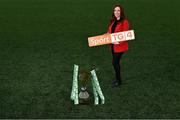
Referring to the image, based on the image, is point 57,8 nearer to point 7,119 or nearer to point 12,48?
point 12,48

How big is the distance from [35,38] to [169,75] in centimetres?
514

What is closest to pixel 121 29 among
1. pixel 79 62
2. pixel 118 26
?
pixel 118 26

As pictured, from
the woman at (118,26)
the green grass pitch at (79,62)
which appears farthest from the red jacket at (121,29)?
the green grass pitch at (79,62)

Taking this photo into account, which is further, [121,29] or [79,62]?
[79,62]

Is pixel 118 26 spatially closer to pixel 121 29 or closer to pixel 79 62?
pixel 121 29

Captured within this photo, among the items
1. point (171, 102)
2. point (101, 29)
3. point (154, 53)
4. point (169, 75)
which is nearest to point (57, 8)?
point (101, 29)

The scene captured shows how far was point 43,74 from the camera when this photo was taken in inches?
338

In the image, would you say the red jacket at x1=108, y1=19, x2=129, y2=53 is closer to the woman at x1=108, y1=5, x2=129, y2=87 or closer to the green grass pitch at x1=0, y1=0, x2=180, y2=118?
the woman at x1=108, y1=5, x2=129, y2=87

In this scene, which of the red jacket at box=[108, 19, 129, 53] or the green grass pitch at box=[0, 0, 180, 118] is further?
the red jacket at box=[108, 19, 129, 53]

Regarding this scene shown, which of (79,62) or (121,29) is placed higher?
(121,29)

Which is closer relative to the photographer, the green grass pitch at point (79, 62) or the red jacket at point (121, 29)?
the green grass pitch at point (79, 62)

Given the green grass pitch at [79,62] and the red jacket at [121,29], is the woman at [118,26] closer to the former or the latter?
the red jacket at [121,29]

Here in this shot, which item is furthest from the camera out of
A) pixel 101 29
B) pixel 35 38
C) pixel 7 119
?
pixel 101 29

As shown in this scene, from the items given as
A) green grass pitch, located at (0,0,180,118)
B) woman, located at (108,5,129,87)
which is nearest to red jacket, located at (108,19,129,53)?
woman, located at (108,5,129,87)
